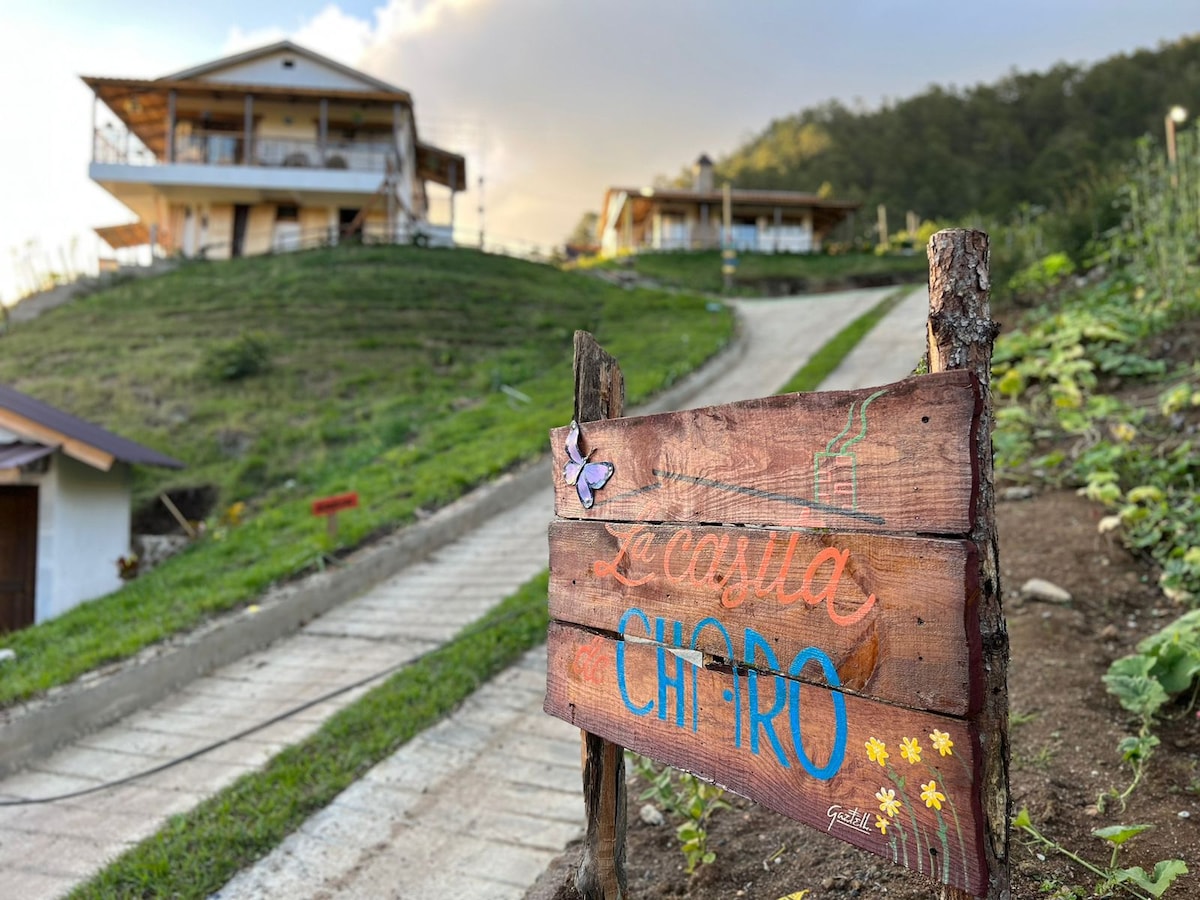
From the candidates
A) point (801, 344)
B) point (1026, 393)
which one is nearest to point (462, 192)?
point (801, 344)

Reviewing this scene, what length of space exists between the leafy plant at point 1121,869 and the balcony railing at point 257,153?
92.1 ft

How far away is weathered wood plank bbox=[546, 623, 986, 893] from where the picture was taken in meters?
1.36

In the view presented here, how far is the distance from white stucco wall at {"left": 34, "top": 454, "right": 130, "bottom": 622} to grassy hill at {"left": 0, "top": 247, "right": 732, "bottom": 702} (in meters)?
0.77

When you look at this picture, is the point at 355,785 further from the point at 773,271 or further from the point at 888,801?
the point at 773,271

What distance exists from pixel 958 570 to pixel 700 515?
25.9 inches

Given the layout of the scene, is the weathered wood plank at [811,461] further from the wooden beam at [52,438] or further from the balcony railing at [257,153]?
the balcony railing at [257,153]

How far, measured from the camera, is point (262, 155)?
2742cm

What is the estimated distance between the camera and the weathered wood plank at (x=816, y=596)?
4.46 feet

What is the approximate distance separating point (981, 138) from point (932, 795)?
195ft

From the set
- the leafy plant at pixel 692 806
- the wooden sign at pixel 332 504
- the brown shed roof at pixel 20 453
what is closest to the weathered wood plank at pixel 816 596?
the leafy plant at pixel 692 806

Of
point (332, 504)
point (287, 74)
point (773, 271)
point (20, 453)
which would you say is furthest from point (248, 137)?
point (332, 504)

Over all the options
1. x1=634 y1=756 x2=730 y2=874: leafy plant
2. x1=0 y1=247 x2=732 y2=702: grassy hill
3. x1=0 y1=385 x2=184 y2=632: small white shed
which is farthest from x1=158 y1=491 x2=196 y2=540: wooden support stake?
x1=634 y1=756 x2=730 y2=874: leafy plant

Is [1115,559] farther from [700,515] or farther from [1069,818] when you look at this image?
[700,515]

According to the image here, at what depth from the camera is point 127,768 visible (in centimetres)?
436
